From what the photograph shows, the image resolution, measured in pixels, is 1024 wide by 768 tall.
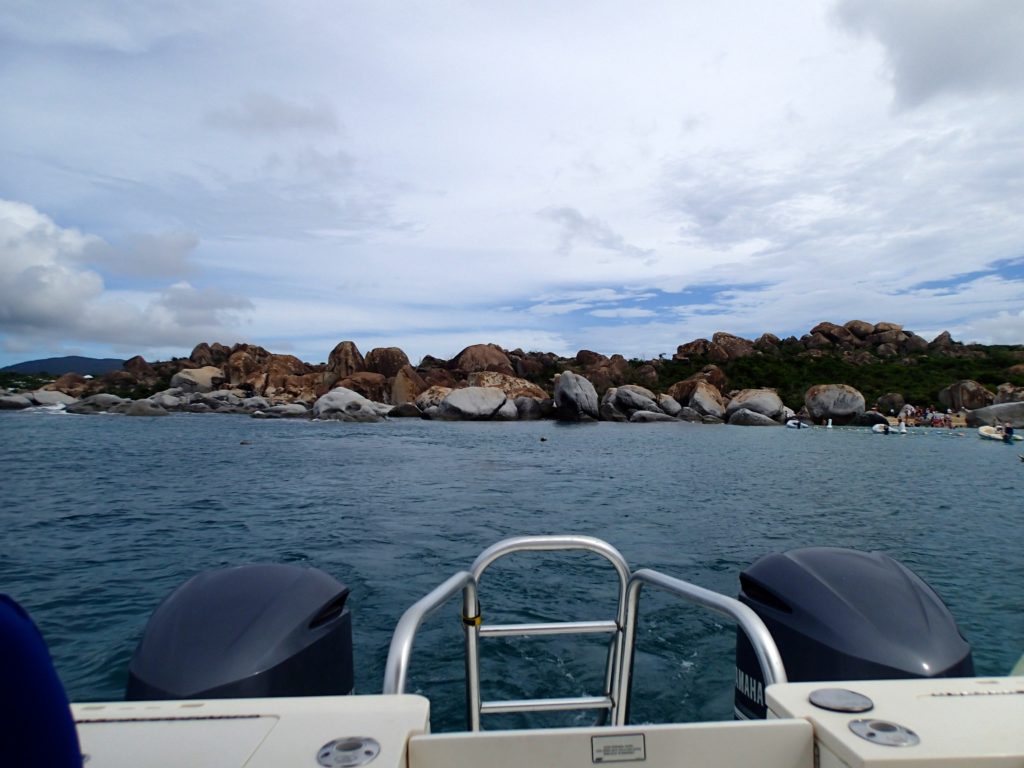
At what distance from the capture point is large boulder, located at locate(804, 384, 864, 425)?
52.8 m

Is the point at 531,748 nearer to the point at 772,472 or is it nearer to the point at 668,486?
the point at 668,486

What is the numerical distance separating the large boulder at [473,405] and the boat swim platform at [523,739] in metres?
50.6

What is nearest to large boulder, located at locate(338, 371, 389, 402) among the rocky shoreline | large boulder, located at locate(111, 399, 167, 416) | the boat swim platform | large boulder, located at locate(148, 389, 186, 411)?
the rocky shoreline

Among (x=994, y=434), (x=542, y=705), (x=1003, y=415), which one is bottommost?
(x=994, y=434)

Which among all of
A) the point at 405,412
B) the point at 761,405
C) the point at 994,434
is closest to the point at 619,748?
the point at 994,434

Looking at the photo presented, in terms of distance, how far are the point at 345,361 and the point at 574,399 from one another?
100.0 ft

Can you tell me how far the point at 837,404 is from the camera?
53.2m

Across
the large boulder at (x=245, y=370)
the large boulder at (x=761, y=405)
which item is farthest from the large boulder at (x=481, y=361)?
the large boulder at (x=761, y=405)

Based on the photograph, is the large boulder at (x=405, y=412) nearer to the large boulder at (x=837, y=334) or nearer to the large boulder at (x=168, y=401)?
the large boulder at (x=168, y=401)

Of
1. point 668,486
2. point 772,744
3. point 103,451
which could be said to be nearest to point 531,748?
point 772,744

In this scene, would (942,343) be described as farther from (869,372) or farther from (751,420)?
(751,420)

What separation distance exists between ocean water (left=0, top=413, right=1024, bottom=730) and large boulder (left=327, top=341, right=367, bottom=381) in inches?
1912

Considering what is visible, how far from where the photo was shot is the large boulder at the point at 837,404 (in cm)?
5281

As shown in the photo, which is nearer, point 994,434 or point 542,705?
point 542,705
